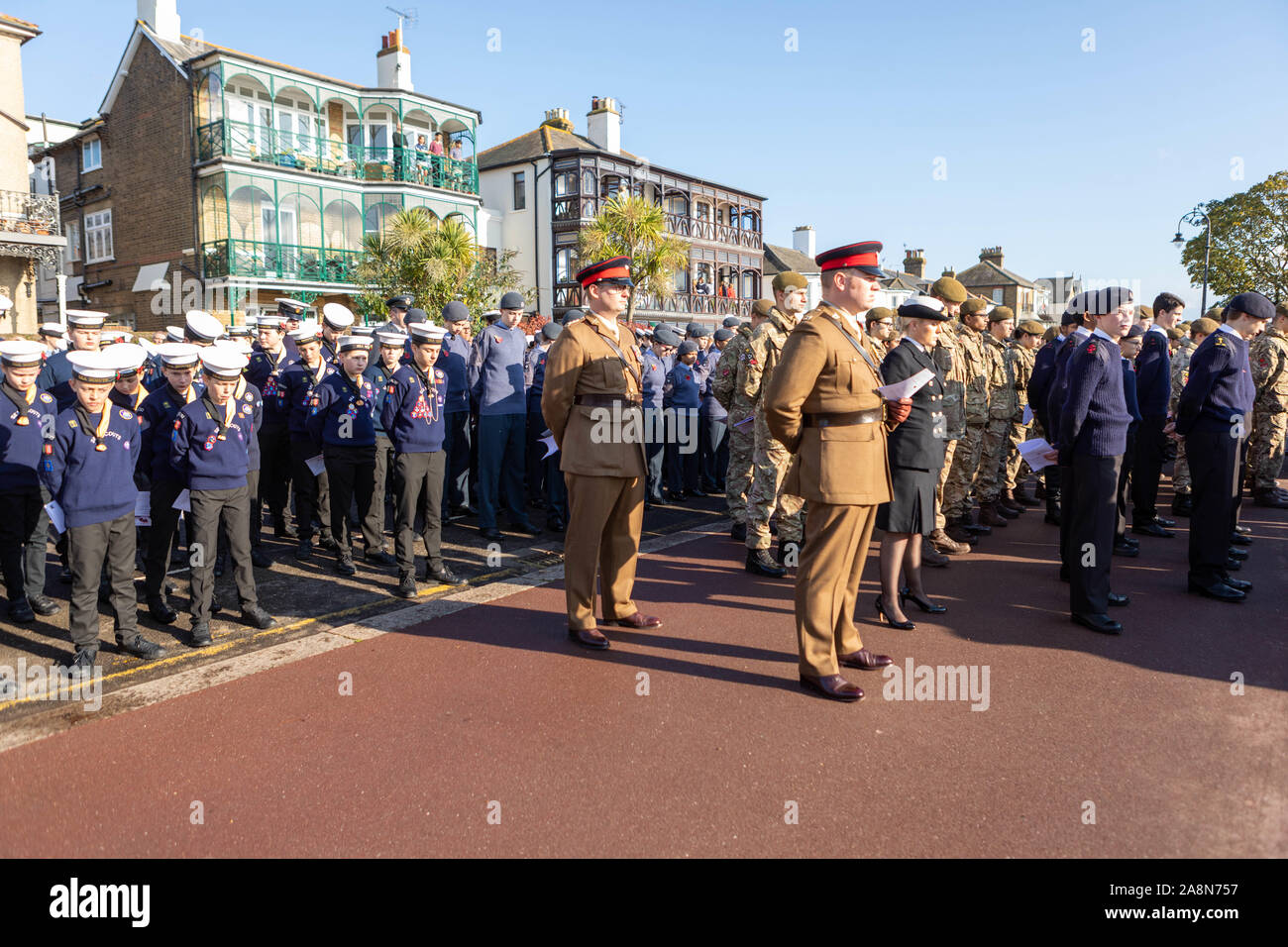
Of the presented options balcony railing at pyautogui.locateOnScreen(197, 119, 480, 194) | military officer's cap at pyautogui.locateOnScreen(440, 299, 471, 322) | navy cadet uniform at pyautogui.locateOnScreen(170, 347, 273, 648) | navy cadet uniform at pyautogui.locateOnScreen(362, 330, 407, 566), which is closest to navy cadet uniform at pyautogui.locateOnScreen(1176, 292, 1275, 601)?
navy cadet uniform at pyautogui.locateOnScreen(362, 330, 407, 566)

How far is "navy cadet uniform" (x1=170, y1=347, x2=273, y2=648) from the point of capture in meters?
5.48

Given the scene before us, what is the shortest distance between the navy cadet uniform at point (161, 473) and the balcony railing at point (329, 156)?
22.2 m

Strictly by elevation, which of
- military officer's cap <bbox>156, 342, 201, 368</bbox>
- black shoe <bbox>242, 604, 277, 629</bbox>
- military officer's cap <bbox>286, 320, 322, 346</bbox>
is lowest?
black shoe <bbox>242, 604, 277, 629</bbox>

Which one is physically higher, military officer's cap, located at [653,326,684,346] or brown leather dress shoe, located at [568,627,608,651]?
military officer's cap, located at [653,326,684,346]

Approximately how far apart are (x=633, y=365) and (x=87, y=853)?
3820mm

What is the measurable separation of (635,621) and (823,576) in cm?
169

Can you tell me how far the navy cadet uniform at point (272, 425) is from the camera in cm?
816

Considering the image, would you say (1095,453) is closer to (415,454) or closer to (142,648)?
(415,454)

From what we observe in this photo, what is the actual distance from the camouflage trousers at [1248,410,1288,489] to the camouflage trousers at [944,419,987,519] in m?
4.32

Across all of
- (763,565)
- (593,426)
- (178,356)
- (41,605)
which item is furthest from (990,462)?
(41,605)

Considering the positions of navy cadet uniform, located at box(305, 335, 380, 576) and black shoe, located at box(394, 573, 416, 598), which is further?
navy cadet uniform, located at box(305, 335, 380, 576)

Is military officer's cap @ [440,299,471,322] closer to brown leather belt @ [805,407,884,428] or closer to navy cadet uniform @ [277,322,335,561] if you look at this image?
navy cadet uniform @ [277,322,335,561]

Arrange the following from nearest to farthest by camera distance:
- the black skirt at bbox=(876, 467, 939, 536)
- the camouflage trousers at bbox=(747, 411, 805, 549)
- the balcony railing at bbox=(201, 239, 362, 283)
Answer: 1. the black skirt at bbox=(876, 467, 939, 536)
2. the camouflage trousers at bbox=(747, 411, 805, 549)
3. the balcony railing at bbox=(201, 239, 362, 283)
